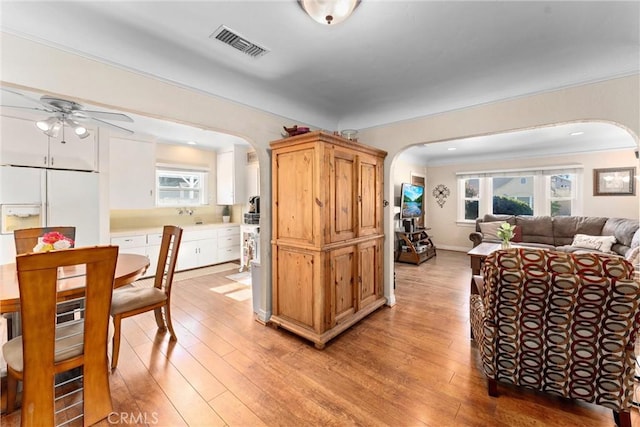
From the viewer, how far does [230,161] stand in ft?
17.6

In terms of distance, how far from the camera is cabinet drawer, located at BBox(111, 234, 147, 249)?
4.04 metres

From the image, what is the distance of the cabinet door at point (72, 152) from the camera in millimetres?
3391

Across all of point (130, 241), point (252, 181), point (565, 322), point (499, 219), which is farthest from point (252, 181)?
point (499, 219)

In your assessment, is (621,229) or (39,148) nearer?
(39,148)

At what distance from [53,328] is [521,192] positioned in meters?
7.87

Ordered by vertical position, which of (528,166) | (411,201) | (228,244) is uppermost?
(528,166)

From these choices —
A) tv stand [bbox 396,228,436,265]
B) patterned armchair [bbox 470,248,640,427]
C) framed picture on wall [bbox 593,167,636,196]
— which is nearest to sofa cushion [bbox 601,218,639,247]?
framed picture on wall [bbox 593,167,636,196]

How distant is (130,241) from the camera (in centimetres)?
419

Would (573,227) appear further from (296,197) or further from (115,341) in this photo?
(115,341)

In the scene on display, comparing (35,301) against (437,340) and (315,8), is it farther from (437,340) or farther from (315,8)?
(437,340)

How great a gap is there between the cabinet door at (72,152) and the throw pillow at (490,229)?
7074 mm

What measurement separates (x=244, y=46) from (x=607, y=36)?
2.53 meters

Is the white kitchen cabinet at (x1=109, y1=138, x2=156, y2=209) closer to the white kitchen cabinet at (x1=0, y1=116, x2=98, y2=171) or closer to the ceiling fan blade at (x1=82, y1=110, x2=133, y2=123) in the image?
the white kitchen cabinet at (x1=0, y1=116, x2=98, y2=171)

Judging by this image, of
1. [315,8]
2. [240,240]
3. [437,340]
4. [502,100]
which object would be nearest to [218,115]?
[315,8]
